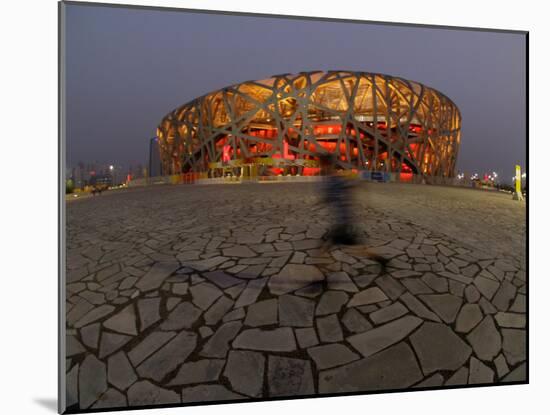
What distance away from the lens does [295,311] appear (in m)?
1.56

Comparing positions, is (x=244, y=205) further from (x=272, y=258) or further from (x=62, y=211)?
(x=62, y=211)

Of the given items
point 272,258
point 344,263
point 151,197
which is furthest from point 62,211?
point 151,197

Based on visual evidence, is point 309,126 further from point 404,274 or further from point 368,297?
point 368,297

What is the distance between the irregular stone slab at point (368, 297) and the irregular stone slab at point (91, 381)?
147 centimetres

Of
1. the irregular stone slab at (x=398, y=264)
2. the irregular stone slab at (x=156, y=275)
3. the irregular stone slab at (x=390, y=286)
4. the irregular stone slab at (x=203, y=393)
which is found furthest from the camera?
the irregular stone slab at (x=398, y=264)

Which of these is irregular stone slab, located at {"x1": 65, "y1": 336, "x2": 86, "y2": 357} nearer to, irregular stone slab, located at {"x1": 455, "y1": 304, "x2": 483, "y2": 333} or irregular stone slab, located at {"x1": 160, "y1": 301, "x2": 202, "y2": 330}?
irregular stone slab, located at {"x1": 160, "y1": 301, "x2": 202, "y2": 330}

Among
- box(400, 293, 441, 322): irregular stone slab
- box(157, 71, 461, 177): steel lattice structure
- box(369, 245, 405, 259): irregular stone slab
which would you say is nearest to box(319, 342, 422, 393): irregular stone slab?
box(400, 293, 441, 322): irregular stone slab

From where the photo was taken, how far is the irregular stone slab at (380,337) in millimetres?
1380

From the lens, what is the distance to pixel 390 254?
2279 mm

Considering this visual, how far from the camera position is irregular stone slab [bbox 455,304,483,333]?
156cm

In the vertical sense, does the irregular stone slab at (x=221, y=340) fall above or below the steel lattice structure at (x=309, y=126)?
below

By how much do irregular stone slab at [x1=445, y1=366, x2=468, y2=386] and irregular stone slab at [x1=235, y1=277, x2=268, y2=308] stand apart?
126 centimetres

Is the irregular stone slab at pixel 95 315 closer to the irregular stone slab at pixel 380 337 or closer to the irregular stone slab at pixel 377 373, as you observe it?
the irregular stone slab at pixel 377 373

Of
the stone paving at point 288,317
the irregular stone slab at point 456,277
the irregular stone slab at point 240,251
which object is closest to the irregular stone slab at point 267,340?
the stone paving at point 288,317
